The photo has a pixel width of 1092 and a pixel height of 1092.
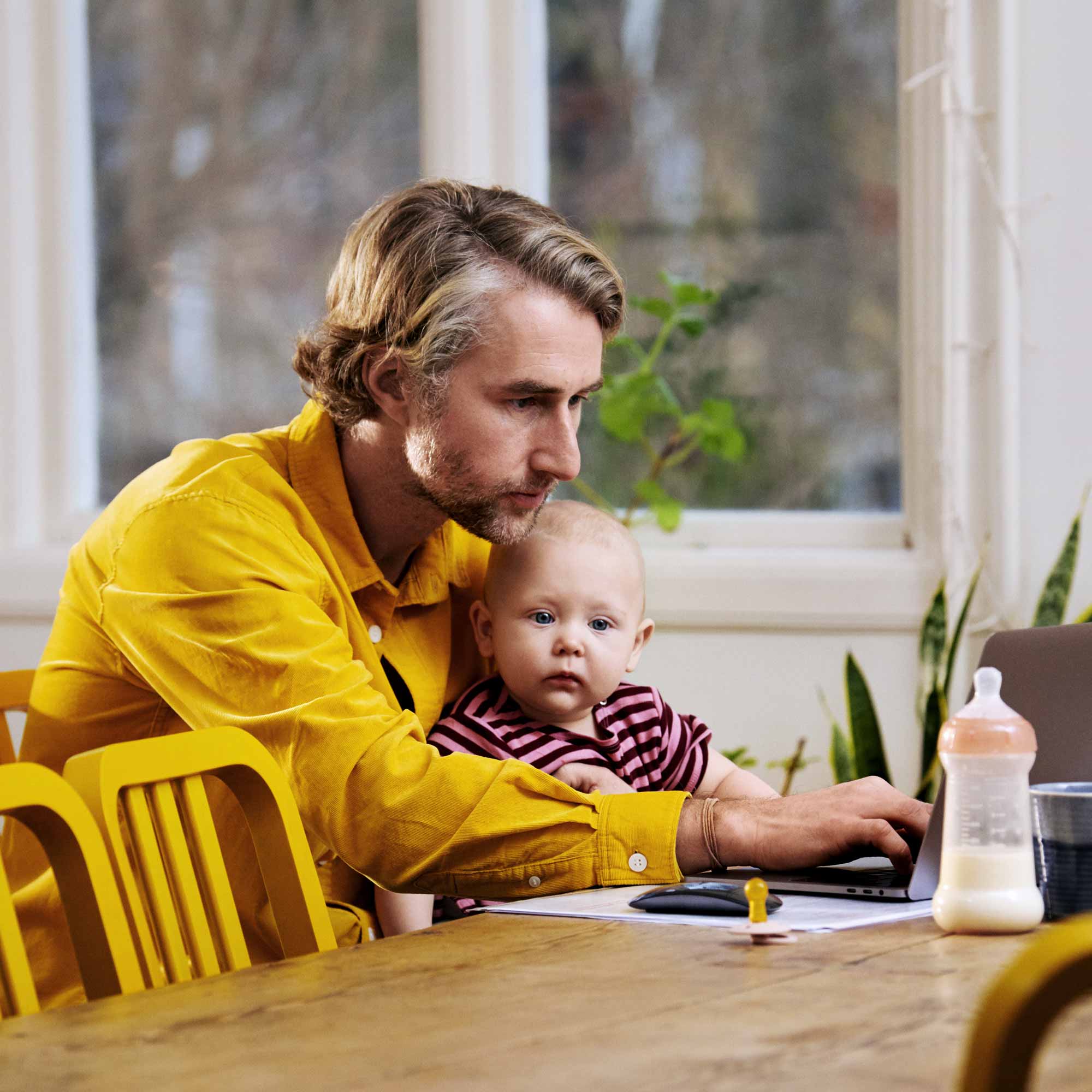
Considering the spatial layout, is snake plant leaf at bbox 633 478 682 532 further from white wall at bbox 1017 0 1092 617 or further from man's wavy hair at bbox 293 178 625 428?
man's wavy hair at bbox 293 178 625 428

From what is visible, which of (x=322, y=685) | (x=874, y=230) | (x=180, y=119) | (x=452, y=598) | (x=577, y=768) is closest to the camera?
(x=322, y=685)

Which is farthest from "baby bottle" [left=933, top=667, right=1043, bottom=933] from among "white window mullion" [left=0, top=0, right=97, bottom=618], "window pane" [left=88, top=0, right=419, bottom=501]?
"white window mullion" [left=0, top=0, right=97, bottom=618]

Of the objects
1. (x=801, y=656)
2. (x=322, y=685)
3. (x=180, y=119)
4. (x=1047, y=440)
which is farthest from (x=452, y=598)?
(x=180, y=119)

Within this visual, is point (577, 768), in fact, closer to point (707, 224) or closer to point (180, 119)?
point (707, 224)

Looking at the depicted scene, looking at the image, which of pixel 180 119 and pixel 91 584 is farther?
pixel 180 119

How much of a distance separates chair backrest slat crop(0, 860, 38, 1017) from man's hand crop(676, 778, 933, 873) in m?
0.63

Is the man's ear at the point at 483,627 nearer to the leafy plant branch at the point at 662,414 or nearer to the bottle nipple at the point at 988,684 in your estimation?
the bottle nipple at the point at 988,684

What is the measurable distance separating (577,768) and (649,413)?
64.7 inches

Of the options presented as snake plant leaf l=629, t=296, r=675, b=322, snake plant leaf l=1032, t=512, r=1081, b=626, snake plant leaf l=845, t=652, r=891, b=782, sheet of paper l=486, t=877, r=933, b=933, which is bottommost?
snake plant leaf l=845, t=652, r=891, b=782

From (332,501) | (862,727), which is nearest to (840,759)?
(862,727)

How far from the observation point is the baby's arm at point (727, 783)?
1804 millimetres

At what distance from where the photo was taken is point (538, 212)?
187 cm

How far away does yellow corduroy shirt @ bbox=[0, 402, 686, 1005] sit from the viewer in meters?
1.45

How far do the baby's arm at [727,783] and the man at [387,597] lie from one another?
0.32 m
